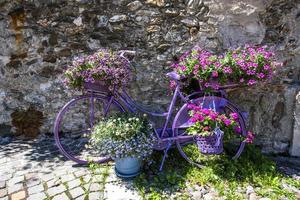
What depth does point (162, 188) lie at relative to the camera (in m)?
3.73

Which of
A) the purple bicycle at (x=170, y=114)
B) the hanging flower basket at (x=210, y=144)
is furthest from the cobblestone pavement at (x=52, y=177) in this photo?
the hanging flower basket at (x=210, y=144)

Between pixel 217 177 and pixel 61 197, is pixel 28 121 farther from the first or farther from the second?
pixel 217 177

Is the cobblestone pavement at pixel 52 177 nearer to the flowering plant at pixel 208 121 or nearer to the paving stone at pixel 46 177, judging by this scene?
the paving stone at pixel 46 177

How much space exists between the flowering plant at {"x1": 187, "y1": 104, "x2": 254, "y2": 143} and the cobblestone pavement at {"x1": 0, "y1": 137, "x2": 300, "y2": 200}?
0.89 metres

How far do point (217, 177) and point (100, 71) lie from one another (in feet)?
5.53

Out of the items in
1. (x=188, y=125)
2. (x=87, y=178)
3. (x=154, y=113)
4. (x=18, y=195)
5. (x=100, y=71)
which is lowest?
(x=18, y=195)

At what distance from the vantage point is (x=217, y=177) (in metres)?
3.88

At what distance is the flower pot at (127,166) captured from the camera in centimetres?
382

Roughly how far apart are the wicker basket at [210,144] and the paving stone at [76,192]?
1.34 meters

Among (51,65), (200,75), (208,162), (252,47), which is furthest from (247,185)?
(51,65)

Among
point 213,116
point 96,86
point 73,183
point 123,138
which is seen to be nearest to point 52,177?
point 73,183

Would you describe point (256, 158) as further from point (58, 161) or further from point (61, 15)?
point (61, 15)

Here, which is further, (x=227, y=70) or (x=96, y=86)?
(x=96, y=86)

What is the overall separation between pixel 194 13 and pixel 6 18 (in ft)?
7.63
